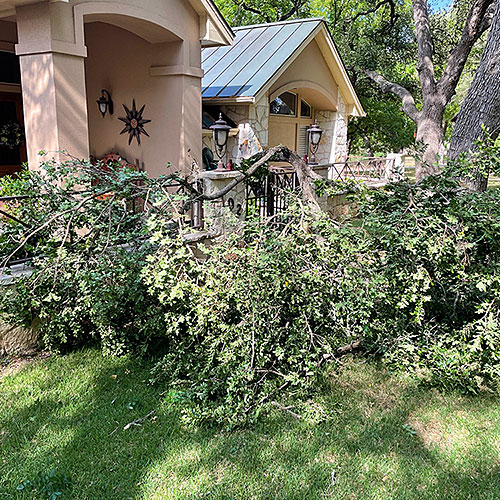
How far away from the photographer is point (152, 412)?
346 centimetres

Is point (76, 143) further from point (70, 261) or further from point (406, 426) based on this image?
point (406, 426)

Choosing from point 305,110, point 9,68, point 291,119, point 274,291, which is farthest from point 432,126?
point 9,68

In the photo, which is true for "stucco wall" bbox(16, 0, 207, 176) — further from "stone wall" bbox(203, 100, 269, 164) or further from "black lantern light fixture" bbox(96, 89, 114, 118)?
"stone wall" bbox(203, 100, 269, 164)

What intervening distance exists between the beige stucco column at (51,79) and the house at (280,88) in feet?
12.7

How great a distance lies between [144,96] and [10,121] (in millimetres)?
2920

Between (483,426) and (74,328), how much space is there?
3.46 metres

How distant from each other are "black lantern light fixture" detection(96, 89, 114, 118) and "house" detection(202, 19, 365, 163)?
1934 millimetres

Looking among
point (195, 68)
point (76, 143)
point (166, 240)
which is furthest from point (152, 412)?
point (195, 68)

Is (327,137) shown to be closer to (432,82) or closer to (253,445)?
(432,82)

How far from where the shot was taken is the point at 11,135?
8.90m

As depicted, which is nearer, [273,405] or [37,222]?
[273,405]

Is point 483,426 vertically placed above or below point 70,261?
below

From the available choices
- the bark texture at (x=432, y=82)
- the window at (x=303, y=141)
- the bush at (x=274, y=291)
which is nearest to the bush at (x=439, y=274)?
the bush at (x=274, y=291)

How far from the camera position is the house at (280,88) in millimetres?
10109
